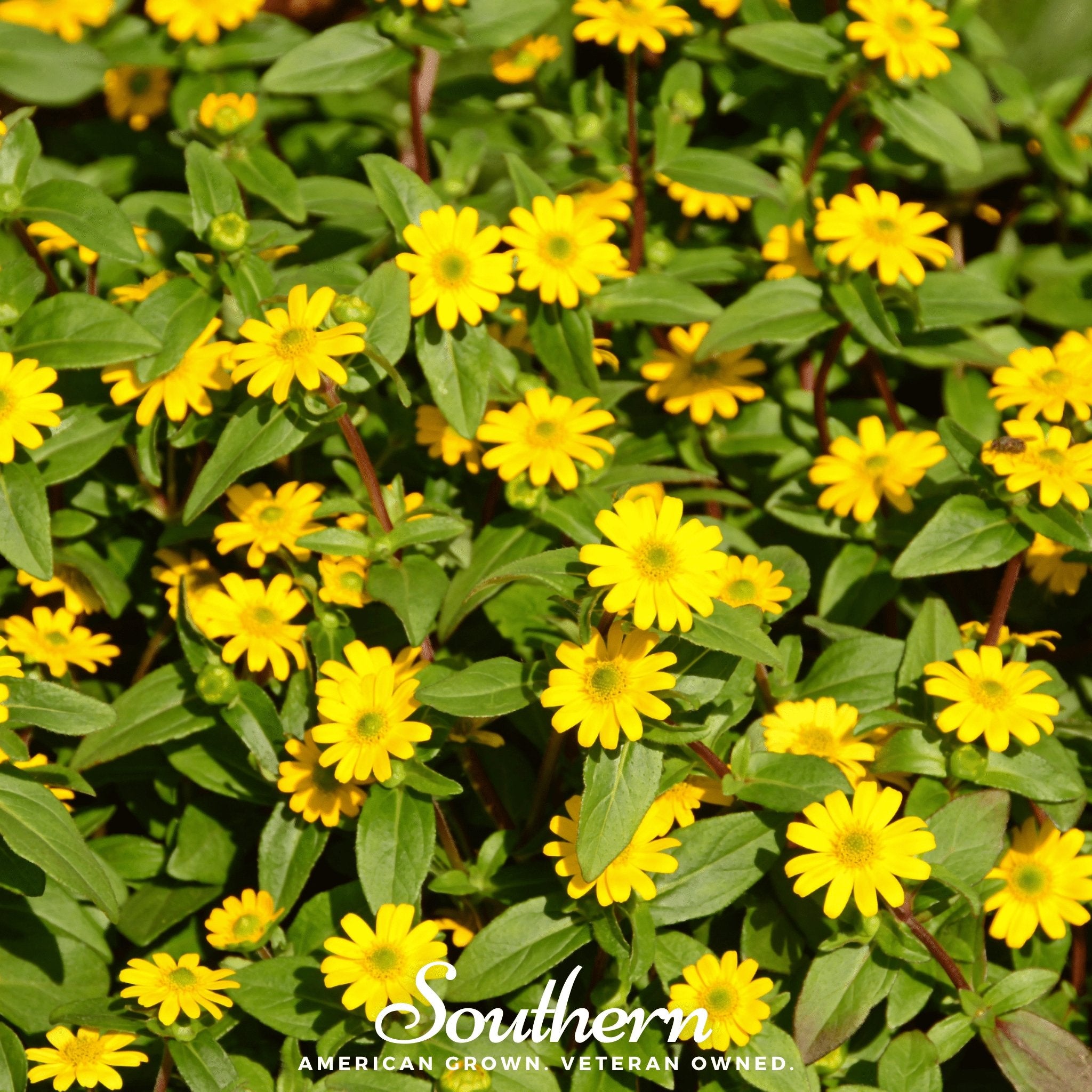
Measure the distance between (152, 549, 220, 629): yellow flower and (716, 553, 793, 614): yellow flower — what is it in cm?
92

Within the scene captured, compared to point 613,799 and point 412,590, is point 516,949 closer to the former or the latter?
point 613,799

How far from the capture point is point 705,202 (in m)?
2.80

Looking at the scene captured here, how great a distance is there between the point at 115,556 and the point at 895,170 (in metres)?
2.02

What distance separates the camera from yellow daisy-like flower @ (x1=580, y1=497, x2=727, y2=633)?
1660mm

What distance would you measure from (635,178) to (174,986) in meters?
1.82

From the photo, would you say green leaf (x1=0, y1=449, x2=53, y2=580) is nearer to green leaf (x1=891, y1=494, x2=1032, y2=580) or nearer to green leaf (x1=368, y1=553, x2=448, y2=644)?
green leaf (x1=368, y1=553, x2=448, y2=644)

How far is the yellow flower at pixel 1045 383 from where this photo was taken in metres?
2.22

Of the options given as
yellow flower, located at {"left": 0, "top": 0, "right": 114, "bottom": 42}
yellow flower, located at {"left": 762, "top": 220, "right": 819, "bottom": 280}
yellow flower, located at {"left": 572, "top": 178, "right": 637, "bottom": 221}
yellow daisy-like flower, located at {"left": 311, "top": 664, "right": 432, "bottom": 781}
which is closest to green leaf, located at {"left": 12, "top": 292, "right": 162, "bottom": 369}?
yellow daisy-like flower, located at {"left": 311, "top": 664, "right": 432, "bottom": 781}

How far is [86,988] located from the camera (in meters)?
2.17

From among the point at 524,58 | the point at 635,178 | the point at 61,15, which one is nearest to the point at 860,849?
the point at 635,178

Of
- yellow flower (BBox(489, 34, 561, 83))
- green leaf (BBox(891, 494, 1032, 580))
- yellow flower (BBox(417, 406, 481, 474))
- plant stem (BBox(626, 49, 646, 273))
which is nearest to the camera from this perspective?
green leaf (BBox(891, 494, 1032, 580))

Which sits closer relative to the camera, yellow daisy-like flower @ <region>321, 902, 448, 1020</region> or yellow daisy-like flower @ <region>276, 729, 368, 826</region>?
yellow daisy-like flower @ <region>321, 902, 448, 1020</region>

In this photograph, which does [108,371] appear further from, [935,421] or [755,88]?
[935,421]

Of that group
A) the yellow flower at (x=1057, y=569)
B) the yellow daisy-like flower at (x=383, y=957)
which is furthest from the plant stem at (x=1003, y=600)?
the yellow daisy-like flower at (x=383, y=957)
